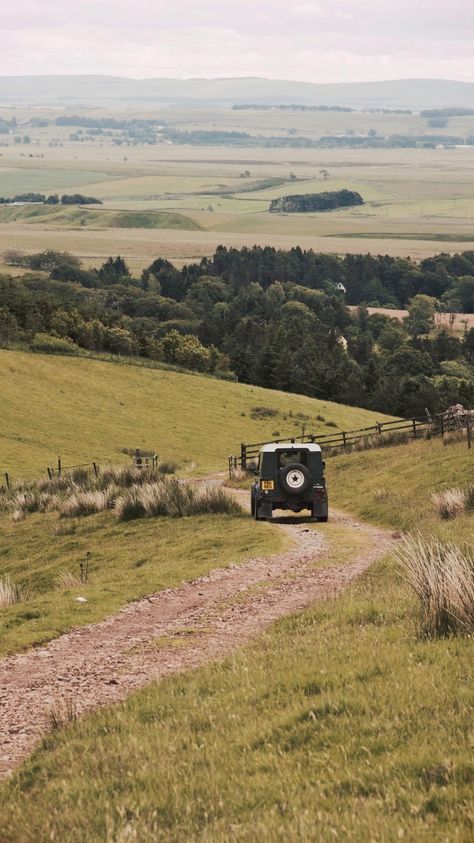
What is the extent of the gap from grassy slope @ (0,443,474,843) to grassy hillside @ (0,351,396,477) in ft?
158

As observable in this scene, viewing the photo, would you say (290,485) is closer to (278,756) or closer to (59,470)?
(278,756)

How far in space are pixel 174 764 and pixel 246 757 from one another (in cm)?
72

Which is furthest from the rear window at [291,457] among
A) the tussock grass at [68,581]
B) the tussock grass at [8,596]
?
the tussock grass at [8,596]

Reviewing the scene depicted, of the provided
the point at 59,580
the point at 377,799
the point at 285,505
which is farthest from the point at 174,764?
the point at 285,505

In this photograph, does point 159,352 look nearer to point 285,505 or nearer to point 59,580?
point 285,505

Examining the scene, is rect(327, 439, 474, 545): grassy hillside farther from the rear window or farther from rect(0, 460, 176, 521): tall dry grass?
rect(0, 460, 176, 521): tall dry grass

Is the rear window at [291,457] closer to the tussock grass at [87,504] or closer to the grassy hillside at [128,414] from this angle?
the tussock grass at [87,504]

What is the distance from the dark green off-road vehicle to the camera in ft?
108

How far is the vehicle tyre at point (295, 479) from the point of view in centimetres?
3284

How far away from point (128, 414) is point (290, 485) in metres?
51.5

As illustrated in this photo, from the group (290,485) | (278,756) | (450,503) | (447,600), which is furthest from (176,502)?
(278,756)

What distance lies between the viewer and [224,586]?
72.6ft

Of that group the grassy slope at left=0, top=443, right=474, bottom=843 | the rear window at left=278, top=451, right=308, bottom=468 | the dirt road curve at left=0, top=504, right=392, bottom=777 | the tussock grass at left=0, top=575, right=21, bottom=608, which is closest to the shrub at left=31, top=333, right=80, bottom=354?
the rear window at left=278, top=451, right=308, bottom=468

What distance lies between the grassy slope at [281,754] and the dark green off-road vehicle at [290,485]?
1845 cm
